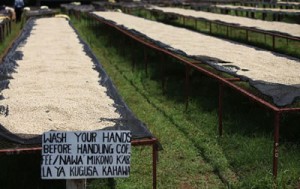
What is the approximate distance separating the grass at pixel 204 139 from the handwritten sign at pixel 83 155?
1482 millimetres

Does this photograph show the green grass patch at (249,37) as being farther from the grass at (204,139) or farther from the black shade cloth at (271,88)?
the black shade cloth at (271,88)

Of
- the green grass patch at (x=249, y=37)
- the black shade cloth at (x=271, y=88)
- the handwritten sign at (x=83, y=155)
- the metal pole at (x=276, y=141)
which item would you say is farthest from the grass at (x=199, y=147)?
the green grass patch at (x=249, y=37)

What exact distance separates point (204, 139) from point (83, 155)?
2.95 m

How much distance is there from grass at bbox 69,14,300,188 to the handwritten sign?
1482 millimetres

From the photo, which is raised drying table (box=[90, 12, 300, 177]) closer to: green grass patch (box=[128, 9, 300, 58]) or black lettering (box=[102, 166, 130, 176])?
black lettering (box=[102, 166, 130, 176])

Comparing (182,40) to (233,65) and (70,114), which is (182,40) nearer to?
(233,65)

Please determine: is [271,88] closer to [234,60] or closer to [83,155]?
[234,60]

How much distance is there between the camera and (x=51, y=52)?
8867 mm

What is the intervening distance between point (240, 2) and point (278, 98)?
25.8 meters

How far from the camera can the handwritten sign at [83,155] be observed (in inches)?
141

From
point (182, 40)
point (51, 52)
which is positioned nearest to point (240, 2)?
point (182, 40)

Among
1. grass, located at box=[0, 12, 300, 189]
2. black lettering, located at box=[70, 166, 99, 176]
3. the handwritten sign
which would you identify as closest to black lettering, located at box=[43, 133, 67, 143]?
the handwritten sign

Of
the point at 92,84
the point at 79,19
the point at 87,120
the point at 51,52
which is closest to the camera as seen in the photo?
the point at 87,120

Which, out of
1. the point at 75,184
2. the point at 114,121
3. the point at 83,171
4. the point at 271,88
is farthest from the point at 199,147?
the point at 83,171
